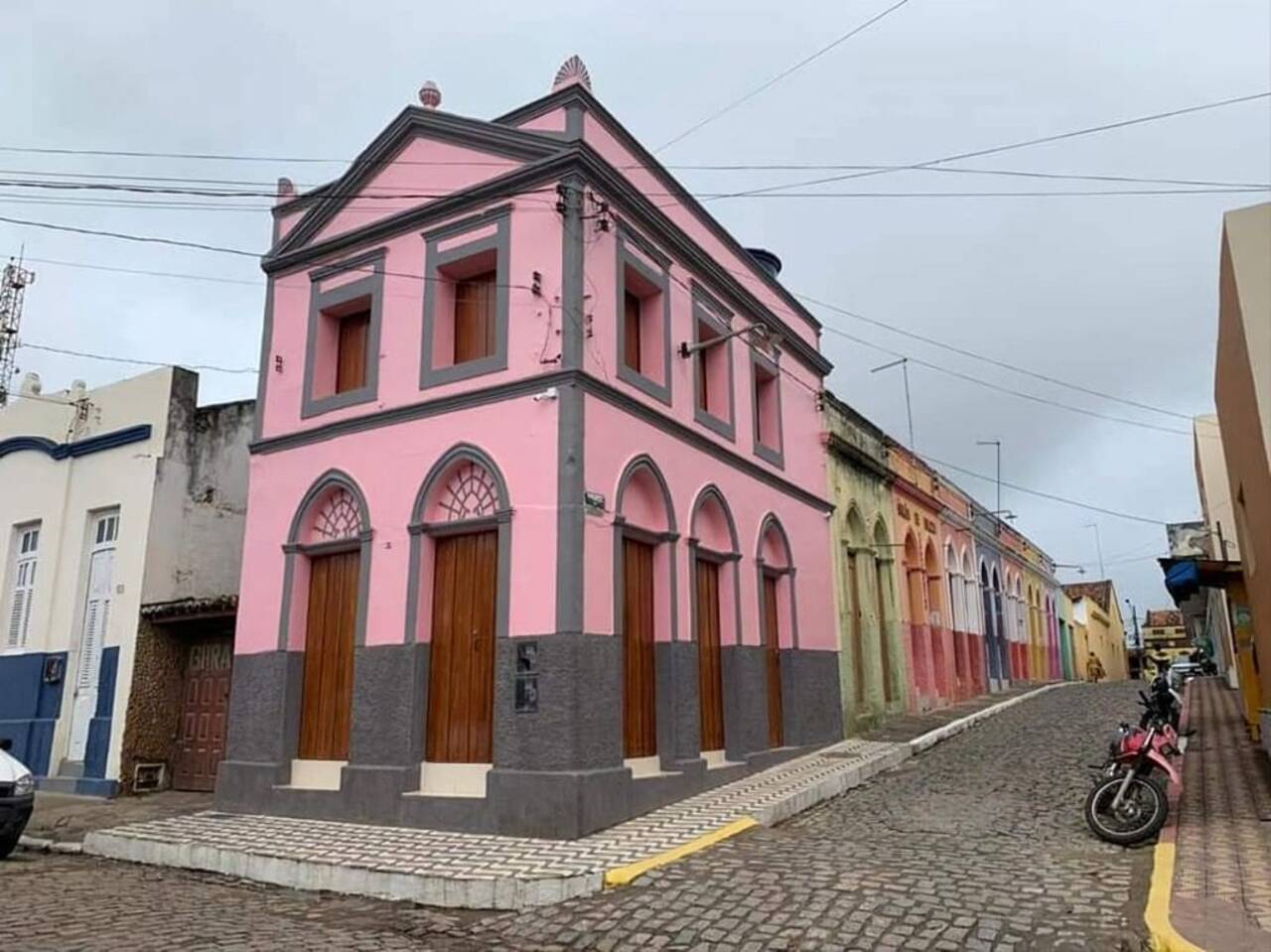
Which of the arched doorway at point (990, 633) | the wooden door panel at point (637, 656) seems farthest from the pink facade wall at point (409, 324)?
the arched doorway at point (990, 633)

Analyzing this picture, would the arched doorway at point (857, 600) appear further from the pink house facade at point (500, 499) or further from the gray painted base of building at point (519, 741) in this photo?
the gray painted base of building at point (519, 741)

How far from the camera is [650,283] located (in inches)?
459

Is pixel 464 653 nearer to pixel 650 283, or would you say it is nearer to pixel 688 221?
pixel 650 283

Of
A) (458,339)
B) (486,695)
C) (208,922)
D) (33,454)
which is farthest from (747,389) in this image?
(33,454)

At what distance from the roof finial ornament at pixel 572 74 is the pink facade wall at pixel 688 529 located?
366 cm

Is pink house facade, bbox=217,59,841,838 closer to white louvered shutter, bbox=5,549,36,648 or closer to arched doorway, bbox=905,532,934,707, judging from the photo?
white louvered shutter, bbox=5,549,36,648

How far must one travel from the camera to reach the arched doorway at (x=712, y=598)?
11672 mm

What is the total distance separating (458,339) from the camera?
11086 mm

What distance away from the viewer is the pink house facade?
9.42 metres

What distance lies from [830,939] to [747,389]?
29.7 feet

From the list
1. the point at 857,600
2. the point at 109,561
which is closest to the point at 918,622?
the point at 857,600

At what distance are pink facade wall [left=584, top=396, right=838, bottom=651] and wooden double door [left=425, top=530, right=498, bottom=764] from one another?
1.15 m

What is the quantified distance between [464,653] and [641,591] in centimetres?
210

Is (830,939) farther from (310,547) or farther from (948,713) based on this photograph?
(948,713)
